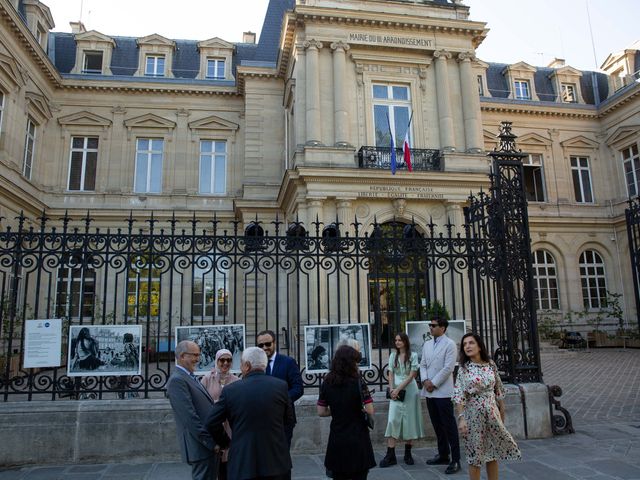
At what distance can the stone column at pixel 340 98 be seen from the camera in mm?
17359

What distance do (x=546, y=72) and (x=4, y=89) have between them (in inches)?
1084

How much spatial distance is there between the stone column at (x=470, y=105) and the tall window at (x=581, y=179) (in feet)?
36.6

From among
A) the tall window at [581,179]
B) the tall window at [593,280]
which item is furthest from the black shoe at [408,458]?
the tall window at [581,179]

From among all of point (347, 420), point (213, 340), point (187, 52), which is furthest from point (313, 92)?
point (347, 420)

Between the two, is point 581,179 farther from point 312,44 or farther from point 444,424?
point 444,424

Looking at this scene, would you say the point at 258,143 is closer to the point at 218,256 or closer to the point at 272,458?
the point at 218,256

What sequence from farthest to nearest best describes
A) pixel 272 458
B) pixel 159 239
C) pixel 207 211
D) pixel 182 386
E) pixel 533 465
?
pixel 207 211, pixel 159 239, pixel 533 465, pixel 182 386, pixel 272 458

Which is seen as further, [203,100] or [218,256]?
[203,100]

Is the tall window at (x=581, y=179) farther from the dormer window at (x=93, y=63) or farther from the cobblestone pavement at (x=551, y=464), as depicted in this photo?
the dormer window at (x=93, y=63)

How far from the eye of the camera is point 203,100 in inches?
921

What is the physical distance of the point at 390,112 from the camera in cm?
1867

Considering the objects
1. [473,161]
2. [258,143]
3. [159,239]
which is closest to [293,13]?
[258,143]

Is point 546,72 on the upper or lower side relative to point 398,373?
upper

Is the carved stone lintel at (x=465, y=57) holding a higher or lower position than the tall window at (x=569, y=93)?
lower
